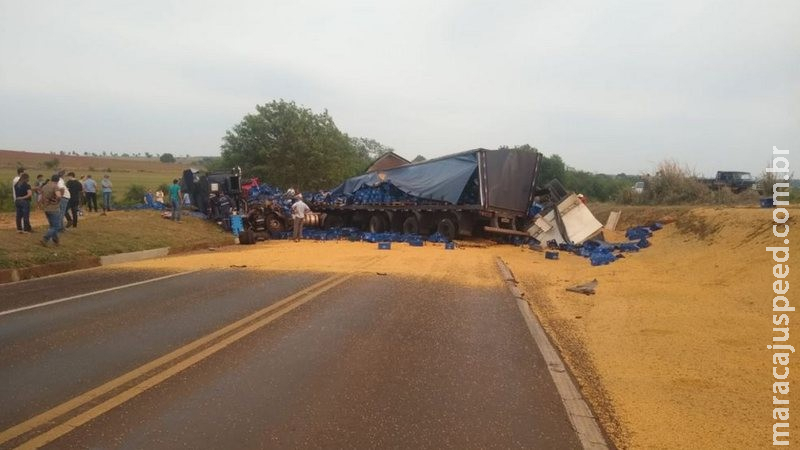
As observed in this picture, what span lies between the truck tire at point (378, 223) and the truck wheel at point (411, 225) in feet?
4.82

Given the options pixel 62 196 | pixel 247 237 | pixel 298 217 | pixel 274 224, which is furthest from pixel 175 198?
pixel 62 196

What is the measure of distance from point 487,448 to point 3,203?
32.5m

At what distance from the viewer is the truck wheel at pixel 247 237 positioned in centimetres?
2389

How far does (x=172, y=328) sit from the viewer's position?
7512mm

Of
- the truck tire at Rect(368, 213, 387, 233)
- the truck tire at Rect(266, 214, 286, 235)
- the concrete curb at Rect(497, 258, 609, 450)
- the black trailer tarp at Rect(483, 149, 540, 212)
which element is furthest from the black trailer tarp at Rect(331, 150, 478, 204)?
the concrete curb at Rect(497, 258, 609, 450)

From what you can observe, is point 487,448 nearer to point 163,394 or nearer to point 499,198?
point 163,394

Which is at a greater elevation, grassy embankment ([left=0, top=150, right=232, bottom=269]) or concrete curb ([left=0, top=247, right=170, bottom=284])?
grassy embankment ([left=0, top=150, right=232, bottom=269])

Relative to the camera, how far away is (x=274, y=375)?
5.61 metres

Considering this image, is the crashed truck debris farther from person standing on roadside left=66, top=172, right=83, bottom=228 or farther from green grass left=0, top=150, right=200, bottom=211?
green grass left=0, top=150, right=200, bottom=211

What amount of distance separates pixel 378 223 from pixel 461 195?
5.14m

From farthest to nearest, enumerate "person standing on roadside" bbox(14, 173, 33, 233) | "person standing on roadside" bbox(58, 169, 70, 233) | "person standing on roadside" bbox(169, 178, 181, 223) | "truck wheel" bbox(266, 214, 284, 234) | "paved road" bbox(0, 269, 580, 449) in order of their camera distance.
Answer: "truck wheel" bbox(266, 214, 284, 234)
"person standing on roadside" bbox(169, 178, 181, 223)
"person standing on roadside" bbox(14, 173, 33, 233)
"person standing on roadside" bbox(58, 169, 70, 233)
"paved road" bbox(0, 269, 580, 449)

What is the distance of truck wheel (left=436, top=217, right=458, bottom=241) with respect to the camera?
22.0 m

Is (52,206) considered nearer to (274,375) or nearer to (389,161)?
(274,375)

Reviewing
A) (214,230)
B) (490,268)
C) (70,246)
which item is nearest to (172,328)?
(490,268)
